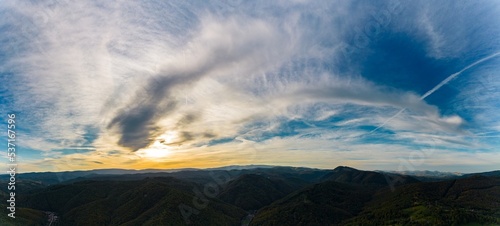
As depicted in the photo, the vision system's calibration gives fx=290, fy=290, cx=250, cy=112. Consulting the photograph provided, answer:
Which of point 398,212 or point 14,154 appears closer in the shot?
point 14,154

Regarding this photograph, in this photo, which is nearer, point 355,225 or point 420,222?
point 420,222

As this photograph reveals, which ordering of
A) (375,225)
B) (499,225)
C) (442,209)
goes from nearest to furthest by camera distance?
(499,225) → (442,209) → (375,225)

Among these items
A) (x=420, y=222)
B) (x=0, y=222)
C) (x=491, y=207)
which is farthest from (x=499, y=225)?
(x=0, y=222)

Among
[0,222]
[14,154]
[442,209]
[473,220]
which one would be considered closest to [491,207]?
[442,209]

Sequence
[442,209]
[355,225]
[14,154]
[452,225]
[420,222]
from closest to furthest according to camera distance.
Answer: [14,154], [452,225], [420,222], [442,209], [355,225]

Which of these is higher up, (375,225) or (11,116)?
(11,116)

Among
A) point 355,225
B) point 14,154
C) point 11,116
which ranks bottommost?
point 355,225

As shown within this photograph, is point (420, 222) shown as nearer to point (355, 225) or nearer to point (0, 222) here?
point (355, 225)

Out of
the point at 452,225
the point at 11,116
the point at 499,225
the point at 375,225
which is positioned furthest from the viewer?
the point at 375,225

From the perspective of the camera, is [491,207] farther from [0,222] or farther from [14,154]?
[0,222]
